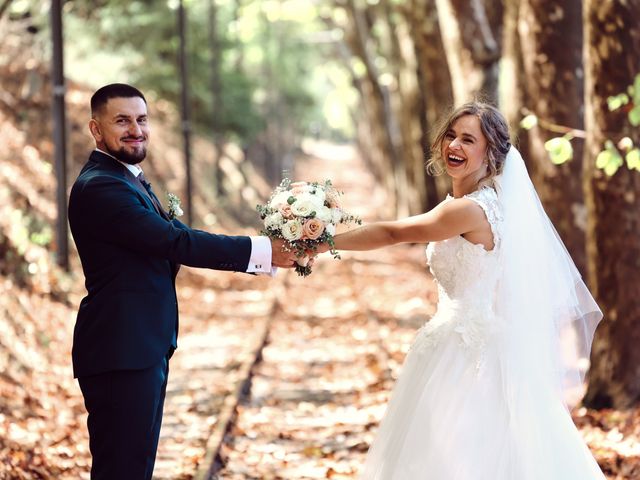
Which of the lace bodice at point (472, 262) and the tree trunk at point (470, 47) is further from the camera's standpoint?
the tree trunk at point (470, 47)

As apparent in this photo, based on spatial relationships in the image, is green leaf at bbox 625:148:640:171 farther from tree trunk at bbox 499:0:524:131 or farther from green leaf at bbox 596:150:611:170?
tree trunk at bbox 499:0:524:131

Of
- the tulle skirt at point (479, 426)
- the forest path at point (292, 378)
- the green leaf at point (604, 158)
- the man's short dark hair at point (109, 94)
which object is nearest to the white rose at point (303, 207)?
the tulle skirt at point (479, 426)

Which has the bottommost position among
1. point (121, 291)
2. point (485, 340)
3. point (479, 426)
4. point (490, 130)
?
point (479, 426)

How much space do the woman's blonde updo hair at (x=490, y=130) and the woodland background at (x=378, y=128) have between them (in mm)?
688

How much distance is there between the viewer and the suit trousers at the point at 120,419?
198 inches

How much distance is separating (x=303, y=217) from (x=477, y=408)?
145 cm

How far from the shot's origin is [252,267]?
5.61 meters

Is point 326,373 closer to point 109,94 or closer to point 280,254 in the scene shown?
point 280,254

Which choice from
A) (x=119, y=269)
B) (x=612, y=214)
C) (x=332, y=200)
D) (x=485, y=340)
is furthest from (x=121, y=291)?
(x=612, y=214)

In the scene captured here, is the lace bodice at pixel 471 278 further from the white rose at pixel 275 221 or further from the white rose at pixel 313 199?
the white rose at pixel 275 221

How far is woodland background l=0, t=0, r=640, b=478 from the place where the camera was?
27.9 feet

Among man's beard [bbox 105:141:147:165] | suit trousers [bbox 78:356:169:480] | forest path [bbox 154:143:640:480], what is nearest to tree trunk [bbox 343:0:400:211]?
forest path [bbox 154:143:640:480]

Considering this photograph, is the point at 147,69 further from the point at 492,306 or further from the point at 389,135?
the point at 492,306

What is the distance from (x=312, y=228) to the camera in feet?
19.2
